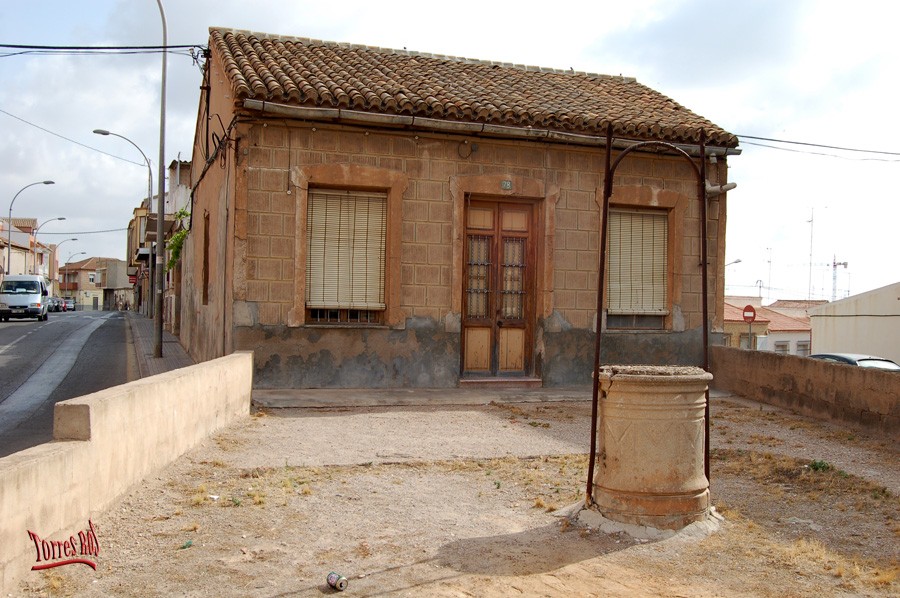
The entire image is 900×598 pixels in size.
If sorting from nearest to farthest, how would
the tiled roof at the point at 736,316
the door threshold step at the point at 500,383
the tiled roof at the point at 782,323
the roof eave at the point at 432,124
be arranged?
the roof eave at the point at 432,124 < the door threshold step at the point at 500,383 < the tiled roof at the point at 736,316 < the tiled roof at the point at 782,323

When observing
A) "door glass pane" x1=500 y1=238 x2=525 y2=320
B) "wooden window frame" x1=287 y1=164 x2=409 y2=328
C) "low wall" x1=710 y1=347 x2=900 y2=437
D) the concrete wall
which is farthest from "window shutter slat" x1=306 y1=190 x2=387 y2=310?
the concrete wall

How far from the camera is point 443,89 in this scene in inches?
498

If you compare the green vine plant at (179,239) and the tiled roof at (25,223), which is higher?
the tiled roof at (25,223)

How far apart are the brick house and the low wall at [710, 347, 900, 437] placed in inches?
28.7

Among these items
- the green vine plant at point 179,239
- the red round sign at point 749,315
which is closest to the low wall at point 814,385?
the red round sign at point 749,315

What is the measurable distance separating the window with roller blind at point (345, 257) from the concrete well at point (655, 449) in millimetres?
6773

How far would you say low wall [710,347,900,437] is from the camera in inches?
363

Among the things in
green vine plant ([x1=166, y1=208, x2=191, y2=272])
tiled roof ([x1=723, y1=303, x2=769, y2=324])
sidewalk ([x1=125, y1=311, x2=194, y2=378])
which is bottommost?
sidewalk ([x1=125, y1=311, x2=194, y2=378])

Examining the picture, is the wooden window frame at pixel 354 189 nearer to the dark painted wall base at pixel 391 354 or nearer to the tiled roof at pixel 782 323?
the dark painted wall base at pixel 391 354

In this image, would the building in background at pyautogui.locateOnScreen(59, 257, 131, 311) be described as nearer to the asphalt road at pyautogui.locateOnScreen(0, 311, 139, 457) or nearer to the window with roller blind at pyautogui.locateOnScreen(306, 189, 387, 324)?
the asphalt road at pyautogui.locateOnScreen(0, 311, 139, 457)

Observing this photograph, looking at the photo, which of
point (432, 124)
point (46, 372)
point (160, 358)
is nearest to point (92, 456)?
point (432, 124)

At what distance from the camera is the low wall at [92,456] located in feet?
13.2

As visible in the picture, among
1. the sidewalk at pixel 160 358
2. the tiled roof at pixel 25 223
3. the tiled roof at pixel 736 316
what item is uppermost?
the tiled roof at pixel 25 223

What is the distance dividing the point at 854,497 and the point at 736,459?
1463 mm
